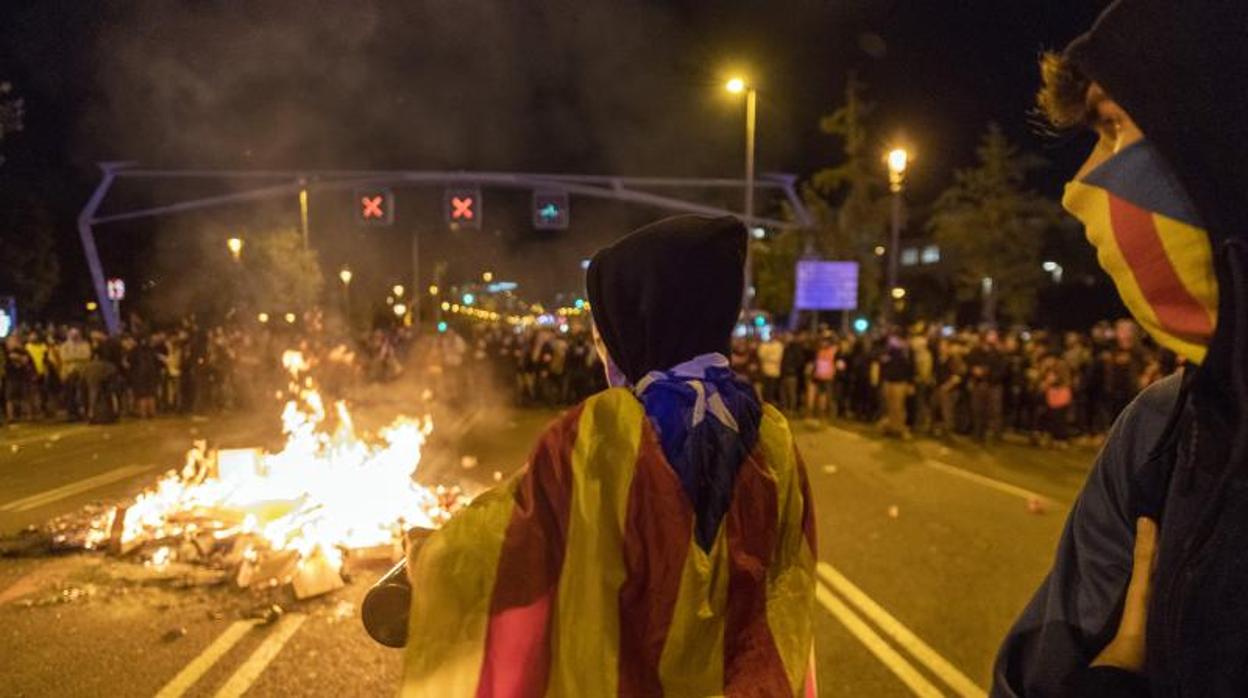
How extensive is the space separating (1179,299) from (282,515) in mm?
7044

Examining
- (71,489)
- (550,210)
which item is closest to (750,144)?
(550,210)

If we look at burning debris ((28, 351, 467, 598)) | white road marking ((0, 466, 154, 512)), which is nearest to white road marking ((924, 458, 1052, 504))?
burning debris ((28, 351, 467, 598))

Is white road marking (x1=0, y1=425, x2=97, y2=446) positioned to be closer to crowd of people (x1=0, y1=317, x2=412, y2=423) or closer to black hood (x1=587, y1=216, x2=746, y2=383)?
crowd of people (x1=0, y1=317, x2=412, y2=423)

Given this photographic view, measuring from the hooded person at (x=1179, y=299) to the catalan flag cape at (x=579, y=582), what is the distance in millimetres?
661

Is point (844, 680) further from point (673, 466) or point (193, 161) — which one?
point (193, 161)

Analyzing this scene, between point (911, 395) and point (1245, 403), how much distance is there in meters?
15.4

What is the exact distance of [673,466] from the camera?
67.4 inches

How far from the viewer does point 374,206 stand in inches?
862

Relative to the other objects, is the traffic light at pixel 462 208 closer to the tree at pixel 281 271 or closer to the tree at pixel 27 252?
the tree at pixel 281 271

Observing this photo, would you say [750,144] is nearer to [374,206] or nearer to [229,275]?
[374,206]

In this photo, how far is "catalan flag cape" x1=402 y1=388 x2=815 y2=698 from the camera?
164 cm

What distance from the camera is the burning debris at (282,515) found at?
20.5 feet

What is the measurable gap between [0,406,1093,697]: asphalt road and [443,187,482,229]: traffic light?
12.3 metres

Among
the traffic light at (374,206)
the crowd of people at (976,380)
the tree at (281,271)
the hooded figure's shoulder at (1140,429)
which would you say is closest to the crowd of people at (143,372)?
the traffic light at (374,206)
